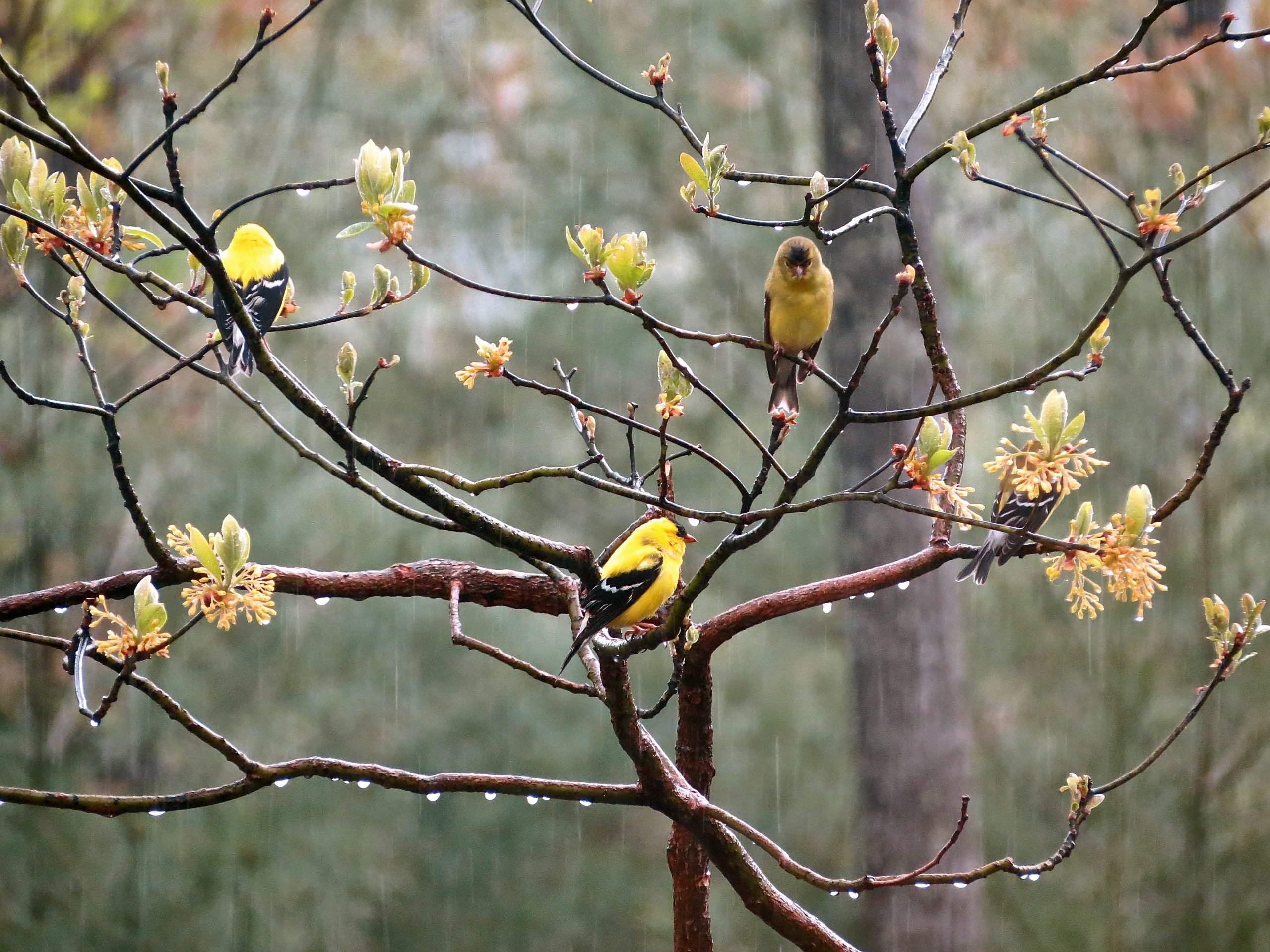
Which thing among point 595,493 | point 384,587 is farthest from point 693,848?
point 595,493

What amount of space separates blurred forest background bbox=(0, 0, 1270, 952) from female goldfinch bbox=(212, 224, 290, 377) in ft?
5.99

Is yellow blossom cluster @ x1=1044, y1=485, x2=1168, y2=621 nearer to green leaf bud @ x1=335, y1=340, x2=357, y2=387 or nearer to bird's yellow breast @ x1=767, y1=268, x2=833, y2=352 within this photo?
green leaf bud @ x1=335, y1=340, x2=357, y2=387

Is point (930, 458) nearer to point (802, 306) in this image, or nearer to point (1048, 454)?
point (1048, 454)

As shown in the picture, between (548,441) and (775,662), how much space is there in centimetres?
165

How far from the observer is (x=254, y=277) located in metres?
2.76

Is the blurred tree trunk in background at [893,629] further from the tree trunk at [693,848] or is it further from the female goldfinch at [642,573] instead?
the tree trunk at [693,848]

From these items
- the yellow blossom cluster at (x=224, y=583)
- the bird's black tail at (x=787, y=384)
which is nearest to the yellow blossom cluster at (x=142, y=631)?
the yellow blossom cluster at (x=224, y=583)

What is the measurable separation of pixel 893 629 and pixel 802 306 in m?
1.97

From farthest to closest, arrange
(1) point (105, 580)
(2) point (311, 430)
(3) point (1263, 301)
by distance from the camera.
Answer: (3) point (1263, 301) → (2) point (311, 430) → (1) point (105, 580)

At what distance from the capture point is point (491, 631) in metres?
4.98

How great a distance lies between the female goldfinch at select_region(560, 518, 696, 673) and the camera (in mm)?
1938

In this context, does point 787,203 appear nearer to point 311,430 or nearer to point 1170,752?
point 311,430

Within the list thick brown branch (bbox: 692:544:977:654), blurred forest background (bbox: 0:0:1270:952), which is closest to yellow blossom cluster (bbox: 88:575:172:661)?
thick brown branch (bbox: 692:544:977:654)

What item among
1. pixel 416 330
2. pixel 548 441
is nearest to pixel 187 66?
pixel 416 330
